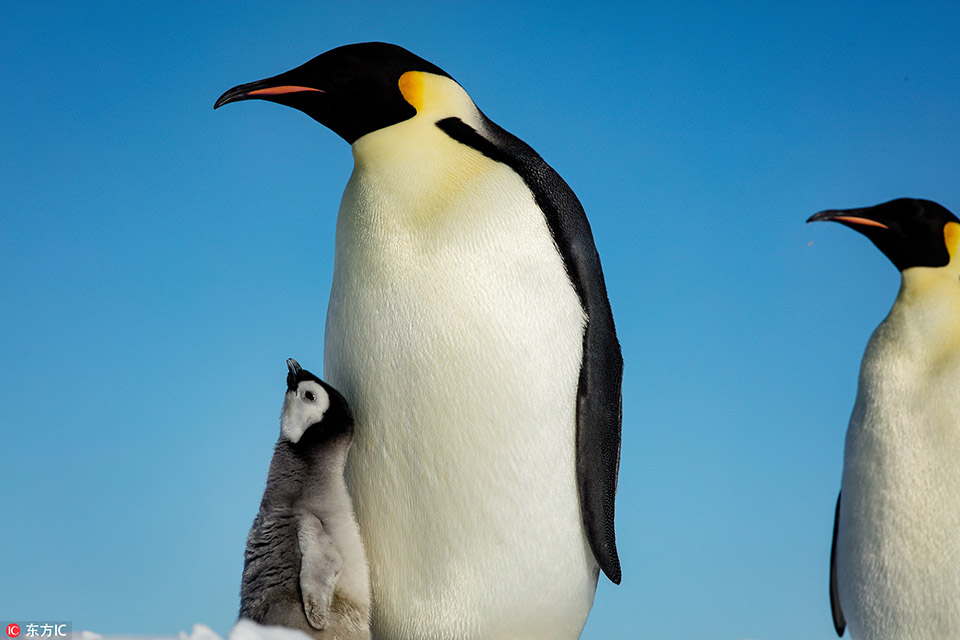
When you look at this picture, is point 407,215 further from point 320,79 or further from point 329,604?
point 329,604

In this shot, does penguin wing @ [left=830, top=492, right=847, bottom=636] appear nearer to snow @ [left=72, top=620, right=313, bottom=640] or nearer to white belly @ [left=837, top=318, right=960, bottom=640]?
white belly @ [left=837, top=318, right=960, bottom=640]

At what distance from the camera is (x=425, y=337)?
1.93 m

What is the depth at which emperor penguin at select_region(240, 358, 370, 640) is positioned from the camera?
6.19 ft

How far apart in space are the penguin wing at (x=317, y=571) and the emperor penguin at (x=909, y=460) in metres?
1.75

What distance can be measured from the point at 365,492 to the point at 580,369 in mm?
569

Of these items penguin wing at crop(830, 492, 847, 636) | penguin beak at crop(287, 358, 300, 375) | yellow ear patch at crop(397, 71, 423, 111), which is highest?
yellow ear patch at crop(397, 71, 423, 111)

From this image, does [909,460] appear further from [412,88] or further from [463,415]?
[412,88]

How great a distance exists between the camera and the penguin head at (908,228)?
9.78 feet

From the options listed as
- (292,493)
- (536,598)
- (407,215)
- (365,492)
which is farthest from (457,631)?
(407,215)

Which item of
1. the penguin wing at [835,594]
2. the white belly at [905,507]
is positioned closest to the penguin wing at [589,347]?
the white belly at [905,507]

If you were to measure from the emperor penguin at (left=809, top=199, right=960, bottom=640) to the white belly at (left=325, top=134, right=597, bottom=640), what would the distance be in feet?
Answer: 3.94

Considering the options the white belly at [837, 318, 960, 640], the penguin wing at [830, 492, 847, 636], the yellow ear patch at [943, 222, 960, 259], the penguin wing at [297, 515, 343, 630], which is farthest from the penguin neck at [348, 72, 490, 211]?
the penguin wing at [830, 492, 847, 636]

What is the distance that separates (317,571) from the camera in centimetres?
188

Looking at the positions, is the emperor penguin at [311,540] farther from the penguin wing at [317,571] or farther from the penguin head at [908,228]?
the penguin head at [908,228]
